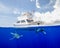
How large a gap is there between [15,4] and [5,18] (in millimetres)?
210

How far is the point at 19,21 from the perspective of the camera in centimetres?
362

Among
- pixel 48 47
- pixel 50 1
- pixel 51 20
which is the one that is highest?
pixel 50 1

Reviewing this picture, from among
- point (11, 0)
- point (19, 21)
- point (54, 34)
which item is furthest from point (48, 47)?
point (11, 0)

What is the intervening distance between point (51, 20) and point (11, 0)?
1.79ft

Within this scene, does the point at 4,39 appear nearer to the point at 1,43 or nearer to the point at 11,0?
the point at 1,43

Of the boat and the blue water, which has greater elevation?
the boat

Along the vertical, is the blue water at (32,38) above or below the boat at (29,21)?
below

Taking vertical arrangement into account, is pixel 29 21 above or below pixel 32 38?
above

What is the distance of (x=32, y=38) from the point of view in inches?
143

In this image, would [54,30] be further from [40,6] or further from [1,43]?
[1,43]

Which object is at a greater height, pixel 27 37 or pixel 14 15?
pixel 14 15

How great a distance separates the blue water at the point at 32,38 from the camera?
3.62 m

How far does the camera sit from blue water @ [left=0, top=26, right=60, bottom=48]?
3625 mm

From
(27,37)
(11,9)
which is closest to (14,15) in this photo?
(11,9)
